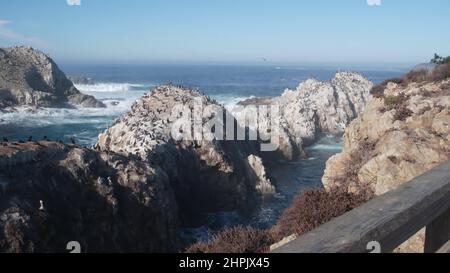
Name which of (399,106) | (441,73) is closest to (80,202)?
(399,106)

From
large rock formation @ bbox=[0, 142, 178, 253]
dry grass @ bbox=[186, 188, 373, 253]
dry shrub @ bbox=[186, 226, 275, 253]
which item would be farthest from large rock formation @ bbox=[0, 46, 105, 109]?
dry grass @ bbox=[186, 188, 373, 253]

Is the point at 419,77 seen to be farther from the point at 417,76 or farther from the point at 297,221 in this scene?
the point at 297,221

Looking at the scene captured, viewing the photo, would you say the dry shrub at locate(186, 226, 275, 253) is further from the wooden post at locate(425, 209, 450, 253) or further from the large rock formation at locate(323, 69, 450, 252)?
the wooden post at locate(425, 209, 450, 253)

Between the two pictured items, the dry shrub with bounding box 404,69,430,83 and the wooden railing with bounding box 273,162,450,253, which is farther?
the dry shrub with bounding box 404,69,430,83

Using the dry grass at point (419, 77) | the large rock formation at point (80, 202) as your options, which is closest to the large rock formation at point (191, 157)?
the large rock formation at point (80, 202)

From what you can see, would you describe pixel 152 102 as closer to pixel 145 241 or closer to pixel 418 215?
pixel 145 241

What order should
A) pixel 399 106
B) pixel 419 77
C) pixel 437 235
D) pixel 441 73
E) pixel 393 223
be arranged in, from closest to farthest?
pixel 393 223 → pixel 437 235 → pixel 399 106 → pixel 441 73 → pixel 419 77
